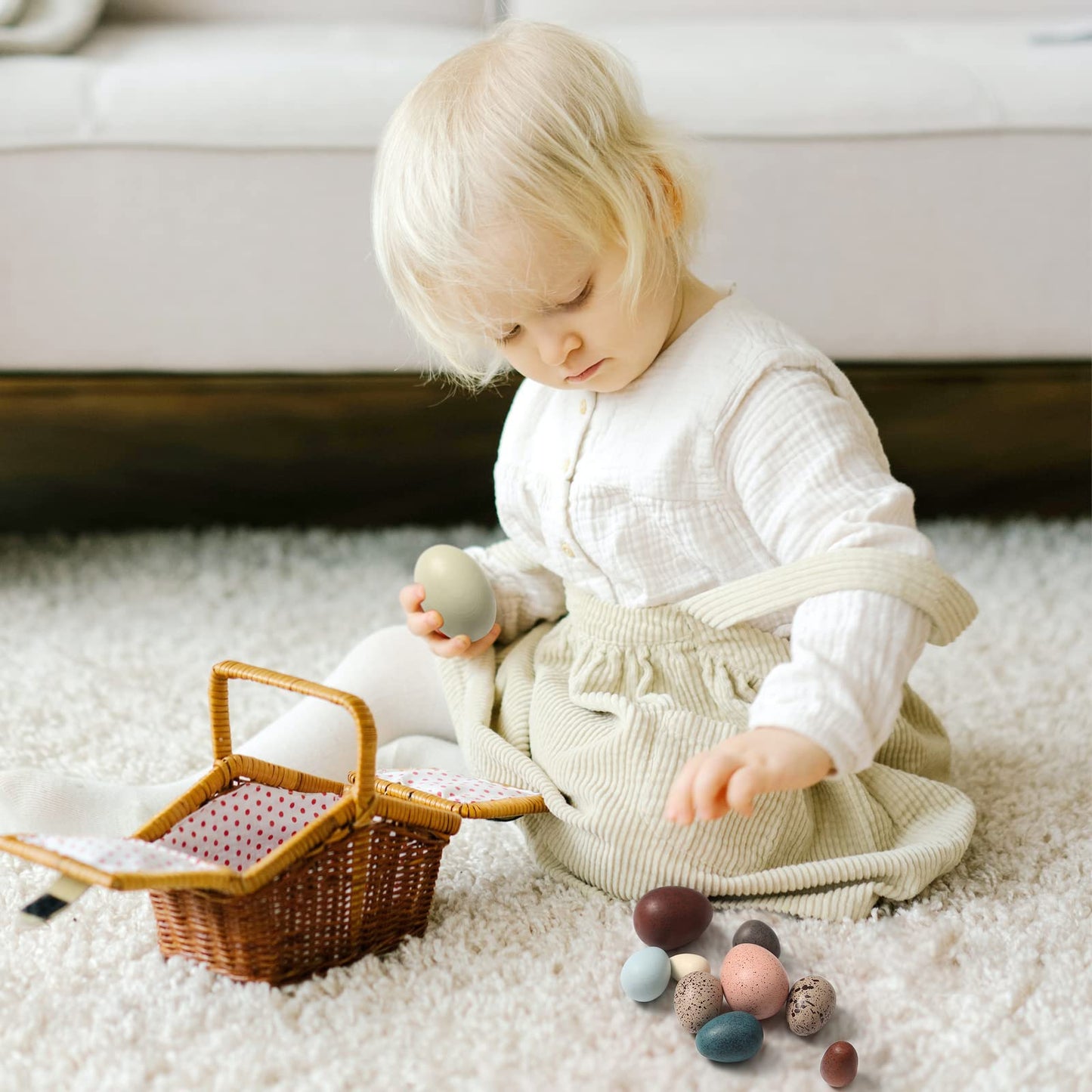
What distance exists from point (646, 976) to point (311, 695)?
0.24 meters

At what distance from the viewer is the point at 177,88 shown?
3.90ft

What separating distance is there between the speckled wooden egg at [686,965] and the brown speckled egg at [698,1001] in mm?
16

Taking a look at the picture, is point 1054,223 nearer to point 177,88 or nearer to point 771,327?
point 771,327

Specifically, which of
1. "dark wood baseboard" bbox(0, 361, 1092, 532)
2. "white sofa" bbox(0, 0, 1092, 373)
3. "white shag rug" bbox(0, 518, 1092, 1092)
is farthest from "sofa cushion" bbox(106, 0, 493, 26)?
"white shag rug" bbox(0, 518, 1092, 1092)

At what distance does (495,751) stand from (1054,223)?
742 mm

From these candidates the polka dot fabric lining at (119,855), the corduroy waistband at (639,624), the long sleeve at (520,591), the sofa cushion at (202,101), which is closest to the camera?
the polka dot fabric lining at (119,855)

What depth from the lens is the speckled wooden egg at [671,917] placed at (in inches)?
29.1

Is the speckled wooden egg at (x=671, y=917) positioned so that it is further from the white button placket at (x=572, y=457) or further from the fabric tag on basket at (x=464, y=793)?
the white button placket at (x=572, y=457)

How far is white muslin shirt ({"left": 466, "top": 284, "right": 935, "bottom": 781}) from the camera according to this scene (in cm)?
69

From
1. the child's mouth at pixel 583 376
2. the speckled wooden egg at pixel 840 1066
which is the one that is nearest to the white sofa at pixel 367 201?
the child's mouth at pixel 583 376

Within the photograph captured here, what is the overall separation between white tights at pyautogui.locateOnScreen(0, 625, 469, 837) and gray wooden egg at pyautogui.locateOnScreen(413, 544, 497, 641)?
0.08 metres

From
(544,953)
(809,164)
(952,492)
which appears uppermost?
(809,164)

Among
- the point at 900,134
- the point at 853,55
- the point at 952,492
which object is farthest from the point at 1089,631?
the point at 853,55

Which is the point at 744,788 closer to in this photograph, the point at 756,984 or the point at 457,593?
the point at 756,984
